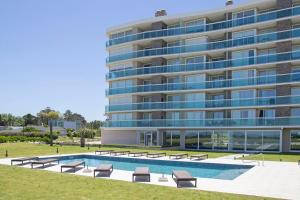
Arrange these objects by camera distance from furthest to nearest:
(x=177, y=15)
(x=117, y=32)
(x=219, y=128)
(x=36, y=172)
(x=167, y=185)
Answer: (x=117, y=32) → (x=177, y=15) → (x=219, y=128) → (x=36, y=172) → (x=167, y=185)

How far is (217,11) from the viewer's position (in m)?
41.4

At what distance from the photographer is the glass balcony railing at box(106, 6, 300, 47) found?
36.7 m

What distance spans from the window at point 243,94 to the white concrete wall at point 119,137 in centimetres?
1524

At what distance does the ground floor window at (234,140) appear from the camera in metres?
36.2

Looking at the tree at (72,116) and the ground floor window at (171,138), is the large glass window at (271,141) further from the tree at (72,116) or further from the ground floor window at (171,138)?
the tree at (72,116)

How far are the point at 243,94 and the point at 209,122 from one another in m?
5.27

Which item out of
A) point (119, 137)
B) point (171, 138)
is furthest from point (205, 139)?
point (119, 137)

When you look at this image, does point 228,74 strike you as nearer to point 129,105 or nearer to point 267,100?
point 267,100

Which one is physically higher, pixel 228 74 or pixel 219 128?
pixel 228 74

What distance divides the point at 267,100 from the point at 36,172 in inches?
1086

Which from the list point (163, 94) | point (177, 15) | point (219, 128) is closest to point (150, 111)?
point (163, 94)

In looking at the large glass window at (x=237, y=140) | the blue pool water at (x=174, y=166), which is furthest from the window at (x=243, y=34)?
the blue pool water at (x=174, y=166)

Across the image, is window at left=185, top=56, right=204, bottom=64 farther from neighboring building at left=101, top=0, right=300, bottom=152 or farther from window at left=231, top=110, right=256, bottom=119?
window at left=231, top=110, right=256, bottom=119

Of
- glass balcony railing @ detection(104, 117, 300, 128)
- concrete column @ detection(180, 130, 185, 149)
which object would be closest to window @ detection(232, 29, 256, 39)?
glass balcony railing @ detection(104, 117, 300, 128)
